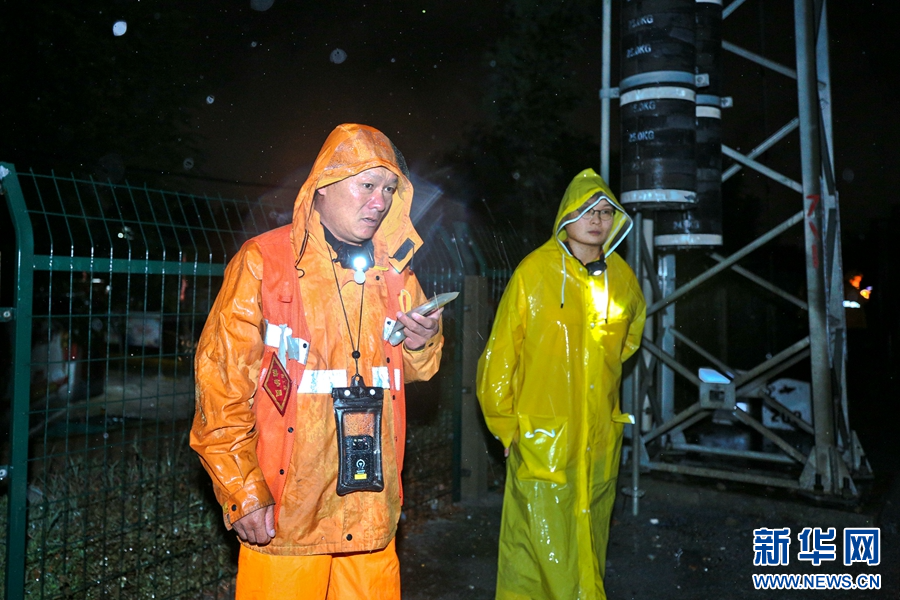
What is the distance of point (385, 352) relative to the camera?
8.91 feet

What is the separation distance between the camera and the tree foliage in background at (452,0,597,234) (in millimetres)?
17609

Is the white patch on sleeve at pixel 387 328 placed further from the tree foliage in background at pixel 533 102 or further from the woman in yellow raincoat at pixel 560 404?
the tree foliage in background at pixel 533 102

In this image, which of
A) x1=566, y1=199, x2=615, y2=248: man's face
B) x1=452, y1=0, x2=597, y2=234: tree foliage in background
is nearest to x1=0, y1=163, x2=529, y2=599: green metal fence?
x1=566, y1=199, x2=615, y2=248: man's face

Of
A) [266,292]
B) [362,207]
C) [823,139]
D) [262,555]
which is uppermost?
[823,139]

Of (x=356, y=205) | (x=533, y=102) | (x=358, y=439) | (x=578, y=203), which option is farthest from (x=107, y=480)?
(x=533, y=102)

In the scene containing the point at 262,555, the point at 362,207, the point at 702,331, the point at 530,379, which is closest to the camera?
the point at 262,555

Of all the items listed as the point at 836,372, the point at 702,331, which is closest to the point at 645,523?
the point at 836,372

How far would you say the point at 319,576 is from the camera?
8.23 ft

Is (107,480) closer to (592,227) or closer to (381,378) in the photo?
(381,378)

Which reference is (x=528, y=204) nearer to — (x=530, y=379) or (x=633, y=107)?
(x=633, y=107)

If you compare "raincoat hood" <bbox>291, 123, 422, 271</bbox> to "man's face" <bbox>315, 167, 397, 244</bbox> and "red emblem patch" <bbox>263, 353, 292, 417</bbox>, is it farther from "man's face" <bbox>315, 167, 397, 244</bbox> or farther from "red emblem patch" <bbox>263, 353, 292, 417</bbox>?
"red emblem patch" <bbox>263, 353, 292, 417</bbox>

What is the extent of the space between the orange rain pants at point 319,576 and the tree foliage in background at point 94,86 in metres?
8.13

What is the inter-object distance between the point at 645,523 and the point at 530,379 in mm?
2549

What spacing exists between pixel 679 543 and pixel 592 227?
2.68 meters
